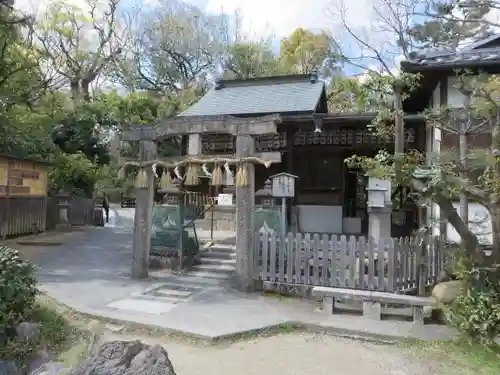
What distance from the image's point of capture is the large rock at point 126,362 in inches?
127

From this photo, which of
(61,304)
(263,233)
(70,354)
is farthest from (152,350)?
(263,233)

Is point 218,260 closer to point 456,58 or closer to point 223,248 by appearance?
point 223,248

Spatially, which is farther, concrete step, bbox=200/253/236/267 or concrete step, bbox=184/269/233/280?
concrete step, bbox=200/253/236/267

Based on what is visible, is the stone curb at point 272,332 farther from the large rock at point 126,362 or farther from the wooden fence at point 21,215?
the wooden fence at point 21,215

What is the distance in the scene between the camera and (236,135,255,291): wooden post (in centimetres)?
873

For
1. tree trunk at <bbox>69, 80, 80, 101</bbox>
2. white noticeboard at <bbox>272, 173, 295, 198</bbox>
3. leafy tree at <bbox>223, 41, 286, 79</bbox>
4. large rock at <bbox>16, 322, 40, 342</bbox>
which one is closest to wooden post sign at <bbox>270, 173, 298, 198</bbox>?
white noticeboard at <bbox>272, 173, 295, 198</bbox>

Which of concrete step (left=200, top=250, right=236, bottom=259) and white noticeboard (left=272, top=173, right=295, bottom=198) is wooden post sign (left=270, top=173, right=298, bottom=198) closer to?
white noticeboard (left=272, top=173, right=295, bottom=198)

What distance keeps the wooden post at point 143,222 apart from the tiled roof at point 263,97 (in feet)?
18.6

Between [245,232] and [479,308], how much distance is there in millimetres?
4528

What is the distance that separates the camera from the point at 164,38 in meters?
29.9

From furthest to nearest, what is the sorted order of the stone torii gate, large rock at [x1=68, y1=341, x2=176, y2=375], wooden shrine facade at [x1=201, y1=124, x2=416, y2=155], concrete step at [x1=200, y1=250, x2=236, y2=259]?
wooden shrine facade at [x1=201, y1=124, x2=416, y2=155]
concrete step at [x1=200, y1=250, x2=236, y2=259]
the stone torii gate
large rock at [x1=68, y1=341, x2=176, y2=375]

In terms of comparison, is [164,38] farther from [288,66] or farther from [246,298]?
[246,298]

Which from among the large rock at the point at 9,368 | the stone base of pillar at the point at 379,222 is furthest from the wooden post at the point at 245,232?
the large rock at the point at 9,368

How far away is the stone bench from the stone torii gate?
1970 mm
